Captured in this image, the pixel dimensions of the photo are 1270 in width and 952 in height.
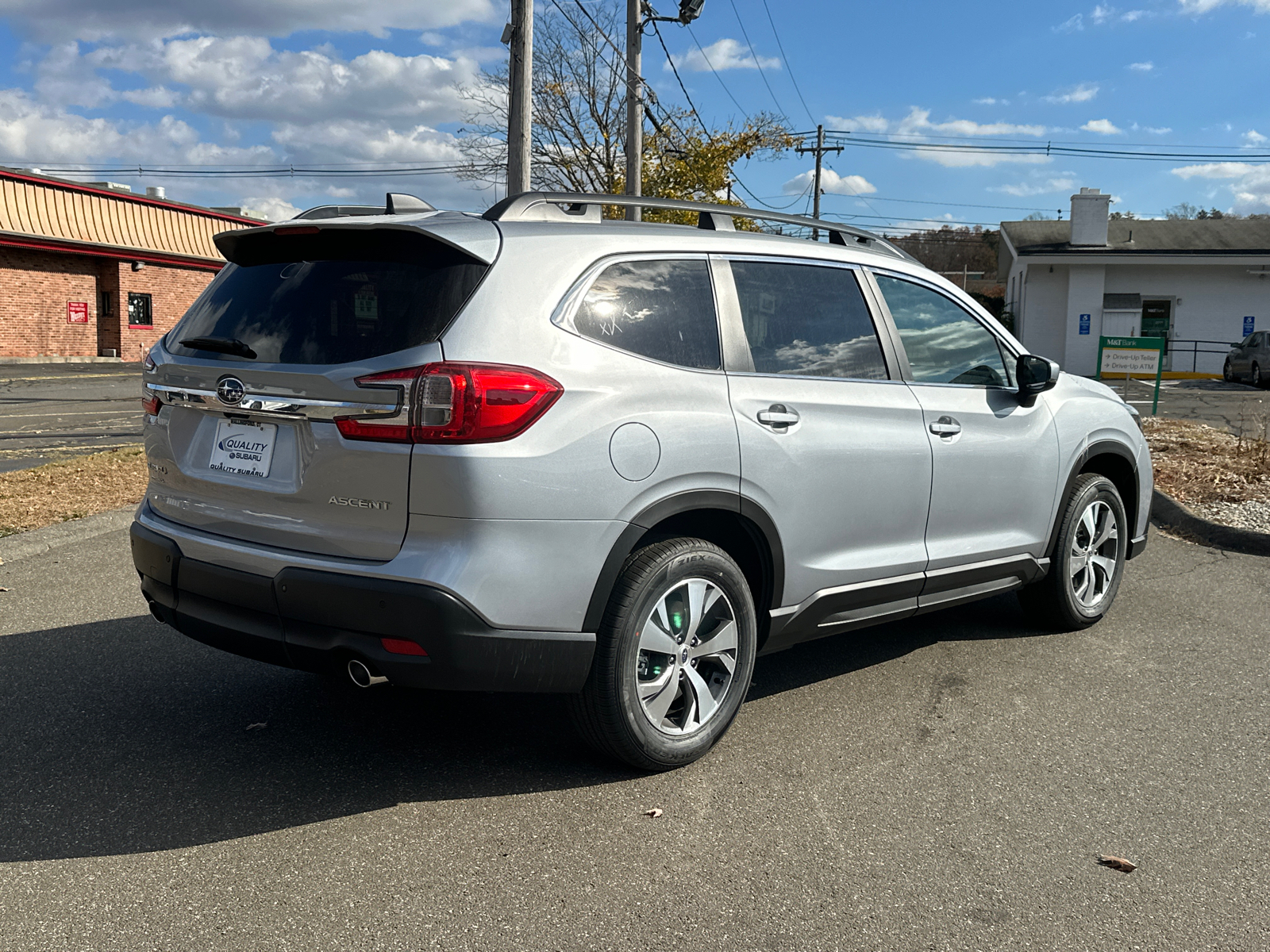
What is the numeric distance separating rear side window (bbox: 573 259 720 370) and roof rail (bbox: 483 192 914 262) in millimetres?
245

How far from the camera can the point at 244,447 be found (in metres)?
3.52

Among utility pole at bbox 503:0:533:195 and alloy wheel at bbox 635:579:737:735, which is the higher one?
utility pole at bbox 503:0:533:195

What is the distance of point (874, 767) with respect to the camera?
3857 millimetres

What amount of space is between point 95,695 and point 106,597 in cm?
173

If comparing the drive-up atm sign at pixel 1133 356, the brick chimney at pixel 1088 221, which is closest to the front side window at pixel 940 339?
the drive-up atm sign at pixel 1133 356

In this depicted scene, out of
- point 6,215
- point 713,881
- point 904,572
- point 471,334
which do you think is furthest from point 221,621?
point 6,215

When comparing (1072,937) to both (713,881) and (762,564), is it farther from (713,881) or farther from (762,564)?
(762,564)

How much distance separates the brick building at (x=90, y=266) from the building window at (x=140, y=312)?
0.10 feet

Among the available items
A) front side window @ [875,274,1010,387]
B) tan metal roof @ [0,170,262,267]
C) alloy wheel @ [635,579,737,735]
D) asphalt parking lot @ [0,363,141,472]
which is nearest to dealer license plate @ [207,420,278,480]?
alloy wheel @ [635,579,737,735]

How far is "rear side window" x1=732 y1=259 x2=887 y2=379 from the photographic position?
4047mm

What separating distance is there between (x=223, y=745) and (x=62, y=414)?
614 inches

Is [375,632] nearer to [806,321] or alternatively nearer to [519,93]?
[806,321]

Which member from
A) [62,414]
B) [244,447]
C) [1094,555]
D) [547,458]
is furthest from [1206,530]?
[62,414]

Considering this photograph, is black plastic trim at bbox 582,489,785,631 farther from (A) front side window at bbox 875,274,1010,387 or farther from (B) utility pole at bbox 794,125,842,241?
(B) utility pole at bbox 794,125,842,241
